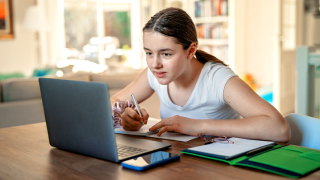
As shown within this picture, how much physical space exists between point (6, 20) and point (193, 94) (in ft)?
16.1

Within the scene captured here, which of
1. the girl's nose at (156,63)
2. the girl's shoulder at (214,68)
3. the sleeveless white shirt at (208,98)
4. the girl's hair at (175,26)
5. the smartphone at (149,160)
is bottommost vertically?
the smartphone at (149,160)

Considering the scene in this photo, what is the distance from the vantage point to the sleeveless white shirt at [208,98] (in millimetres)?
1393

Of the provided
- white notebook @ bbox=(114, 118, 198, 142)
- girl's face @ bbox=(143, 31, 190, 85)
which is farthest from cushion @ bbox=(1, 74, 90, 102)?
girl's face @ bbox=(143, 31, 190, 85)

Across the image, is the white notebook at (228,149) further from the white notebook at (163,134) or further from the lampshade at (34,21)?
the lampshade at (34,21)

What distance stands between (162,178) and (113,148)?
178mm

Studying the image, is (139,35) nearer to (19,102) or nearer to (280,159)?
(19,102)

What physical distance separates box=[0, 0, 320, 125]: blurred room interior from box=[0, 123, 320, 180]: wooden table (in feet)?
11.1

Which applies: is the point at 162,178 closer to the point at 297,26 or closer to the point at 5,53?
the point at 297,26

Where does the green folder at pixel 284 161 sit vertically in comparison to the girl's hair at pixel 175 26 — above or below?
below

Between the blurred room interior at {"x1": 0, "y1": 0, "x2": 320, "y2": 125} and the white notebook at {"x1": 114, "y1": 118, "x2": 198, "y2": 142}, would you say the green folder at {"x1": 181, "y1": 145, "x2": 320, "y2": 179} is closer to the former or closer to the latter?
the white notebook at {"x1": 114, "y1": 118, "x2": 198, "y2": 142}

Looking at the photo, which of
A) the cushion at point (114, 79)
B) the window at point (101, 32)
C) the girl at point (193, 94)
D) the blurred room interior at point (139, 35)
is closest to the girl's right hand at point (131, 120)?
the girl at point (193, 94)

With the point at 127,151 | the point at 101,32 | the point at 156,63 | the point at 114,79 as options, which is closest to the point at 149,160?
the point at 127,151

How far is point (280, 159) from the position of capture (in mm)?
847

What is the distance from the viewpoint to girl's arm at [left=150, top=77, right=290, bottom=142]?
44.8 inches
